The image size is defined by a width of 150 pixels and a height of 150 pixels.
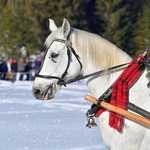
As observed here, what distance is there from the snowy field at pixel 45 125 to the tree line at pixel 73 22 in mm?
27903

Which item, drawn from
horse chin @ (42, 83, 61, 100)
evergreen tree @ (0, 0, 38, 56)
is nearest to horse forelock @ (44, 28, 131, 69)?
horse chin @ (42, 83, 61, 100)

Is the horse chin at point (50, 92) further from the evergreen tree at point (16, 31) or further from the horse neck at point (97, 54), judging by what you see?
the evergreen tree at point (16, 31)

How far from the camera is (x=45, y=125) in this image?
39.1ft

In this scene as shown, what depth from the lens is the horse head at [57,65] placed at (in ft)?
21.7

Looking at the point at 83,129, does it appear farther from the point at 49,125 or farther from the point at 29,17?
the point at 29,17

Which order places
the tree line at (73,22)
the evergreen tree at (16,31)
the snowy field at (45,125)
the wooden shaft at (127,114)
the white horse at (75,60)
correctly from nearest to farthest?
the wooden shaft at (127,114) < the white horse at (75,60) < the snowy field at (45,125) < the evergreen tree at (16,31) < the tree line at (73,22)

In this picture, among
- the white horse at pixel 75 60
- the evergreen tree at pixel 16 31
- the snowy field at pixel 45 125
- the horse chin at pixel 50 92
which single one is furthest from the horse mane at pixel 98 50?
the evergreen tree at pixel 16 31

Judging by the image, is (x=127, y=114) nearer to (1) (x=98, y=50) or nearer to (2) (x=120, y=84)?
(2) (x=120, y=84)

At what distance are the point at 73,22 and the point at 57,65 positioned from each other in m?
40.4

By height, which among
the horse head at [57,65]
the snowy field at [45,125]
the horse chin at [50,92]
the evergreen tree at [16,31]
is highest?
the horse head at [57,65]

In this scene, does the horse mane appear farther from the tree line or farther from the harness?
the tree line

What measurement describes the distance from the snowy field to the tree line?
1099 inches

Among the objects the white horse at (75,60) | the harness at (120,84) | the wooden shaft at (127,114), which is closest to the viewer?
the wooden shaft at (127,114)

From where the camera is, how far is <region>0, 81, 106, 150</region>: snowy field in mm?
9914
